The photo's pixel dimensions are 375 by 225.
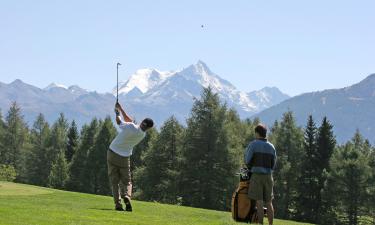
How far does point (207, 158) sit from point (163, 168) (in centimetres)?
969

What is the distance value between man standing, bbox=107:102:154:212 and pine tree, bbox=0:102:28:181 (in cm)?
9321

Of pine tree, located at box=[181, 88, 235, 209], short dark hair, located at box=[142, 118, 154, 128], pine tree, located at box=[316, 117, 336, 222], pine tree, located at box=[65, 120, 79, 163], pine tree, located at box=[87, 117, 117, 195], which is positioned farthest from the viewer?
pine tree, located at box=[65, 120, 79, 163]

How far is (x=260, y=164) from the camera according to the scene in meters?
14.6

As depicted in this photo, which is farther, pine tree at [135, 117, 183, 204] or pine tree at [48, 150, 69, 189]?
pine tree at [48, 150, 69, 189]

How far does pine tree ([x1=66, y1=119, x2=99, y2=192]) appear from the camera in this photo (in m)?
85.1

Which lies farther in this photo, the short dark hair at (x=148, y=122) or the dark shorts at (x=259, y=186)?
the short dark hair at (x=148, y=122)

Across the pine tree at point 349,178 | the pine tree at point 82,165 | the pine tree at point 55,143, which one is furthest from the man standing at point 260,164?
the pine tree at point 55,143

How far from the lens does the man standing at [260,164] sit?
1465 centimetres

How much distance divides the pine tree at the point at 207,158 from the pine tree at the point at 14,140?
177 ft

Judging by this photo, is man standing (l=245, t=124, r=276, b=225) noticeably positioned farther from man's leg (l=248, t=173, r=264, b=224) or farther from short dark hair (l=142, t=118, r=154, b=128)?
short dark hair (l=142, t=118, r=154, b=128)

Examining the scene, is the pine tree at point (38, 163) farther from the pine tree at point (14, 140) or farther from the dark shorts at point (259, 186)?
the dark shorts at point (259, 186)

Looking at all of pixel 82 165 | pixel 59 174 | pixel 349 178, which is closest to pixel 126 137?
pixel 349 178

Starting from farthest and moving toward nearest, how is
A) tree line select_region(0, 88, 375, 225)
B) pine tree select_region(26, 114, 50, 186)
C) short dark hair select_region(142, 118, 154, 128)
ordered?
pine tree select_region(26, 114, 50, 186) → tree line select_region(0, 88, 375, 225) → short dark hair select_region(142, 118, 154, 128)

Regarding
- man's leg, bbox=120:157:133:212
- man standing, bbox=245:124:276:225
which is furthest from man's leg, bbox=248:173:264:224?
man's leg, bbox=120:157:133:212
